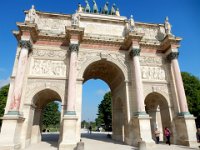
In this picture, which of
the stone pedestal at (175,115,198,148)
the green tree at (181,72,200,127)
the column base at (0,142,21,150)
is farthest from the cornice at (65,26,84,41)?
the green tree at (181,72,200,127)

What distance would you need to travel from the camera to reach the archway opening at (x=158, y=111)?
15.7m

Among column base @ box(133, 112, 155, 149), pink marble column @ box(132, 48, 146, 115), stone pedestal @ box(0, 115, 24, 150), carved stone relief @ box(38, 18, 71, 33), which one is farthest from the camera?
carved stone relief @ box(38, 18, 71, 33)

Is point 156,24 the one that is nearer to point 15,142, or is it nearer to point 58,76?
point 58,76

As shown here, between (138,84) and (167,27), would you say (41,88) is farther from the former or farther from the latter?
(167,27)

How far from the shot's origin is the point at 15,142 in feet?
35.9

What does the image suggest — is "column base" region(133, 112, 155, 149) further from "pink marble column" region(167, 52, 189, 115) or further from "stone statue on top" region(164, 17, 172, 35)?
"stone statue on top" region(164, 17, 172, 35)

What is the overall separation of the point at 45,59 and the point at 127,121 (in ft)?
31.4

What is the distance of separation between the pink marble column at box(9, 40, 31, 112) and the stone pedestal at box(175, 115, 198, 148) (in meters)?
13.6

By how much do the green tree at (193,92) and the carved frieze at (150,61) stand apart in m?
13.0

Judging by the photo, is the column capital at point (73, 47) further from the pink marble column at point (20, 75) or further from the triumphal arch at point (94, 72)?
the pink marble column at point (20, 75)

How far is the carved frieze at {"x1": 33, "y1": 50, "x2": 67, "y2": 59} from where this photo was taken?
1507 centimetres

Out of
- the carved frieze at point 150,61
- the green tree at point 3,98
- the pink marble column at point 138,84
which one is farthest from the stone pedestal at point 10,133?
the green tree at point 3,98

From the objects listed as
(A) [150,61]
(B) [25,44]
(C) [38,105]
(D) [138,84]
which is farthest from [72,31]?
(A) [150,61]

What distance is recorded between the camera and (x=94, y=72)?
1919 cm
